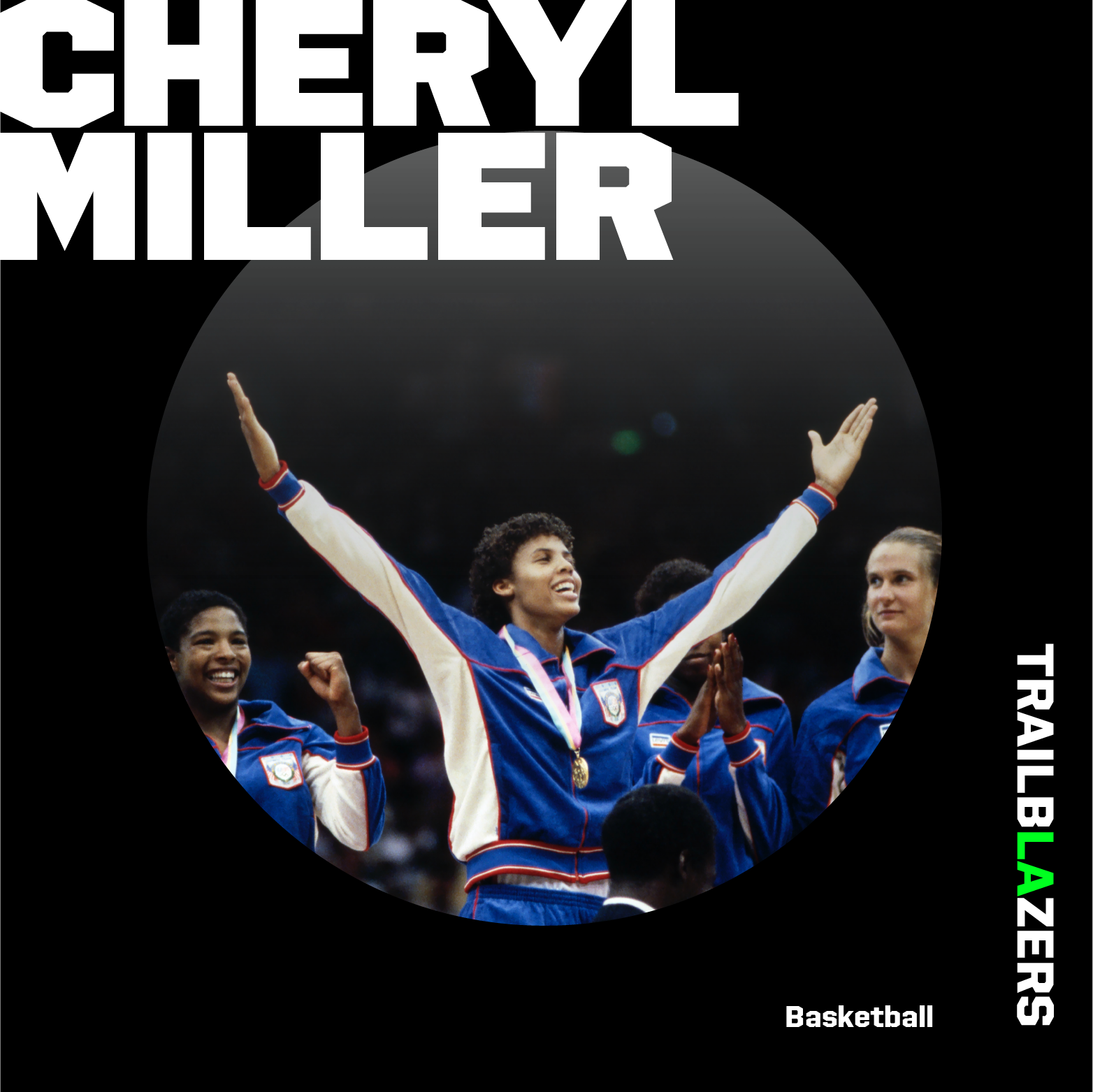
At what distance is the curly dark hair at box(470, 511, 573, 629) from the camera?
21.5 feet

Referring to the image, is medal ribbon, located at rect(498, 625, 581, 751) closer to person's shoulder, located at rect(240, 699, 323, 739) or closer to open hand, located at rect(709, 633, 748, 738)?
open hand, located at rect(709, 633, 748, 738)

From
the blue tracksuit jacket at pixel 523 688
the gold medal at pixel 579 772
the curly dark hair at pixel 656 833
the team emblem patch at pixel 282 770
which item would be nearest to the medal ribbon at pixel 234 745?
the team emblem patch at pixel 282 770

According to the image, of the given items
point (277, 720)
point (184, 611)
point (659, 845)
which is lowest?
point (659, 845)

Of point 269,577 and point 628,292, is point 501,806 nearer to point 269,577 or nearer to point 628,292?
point 269,577

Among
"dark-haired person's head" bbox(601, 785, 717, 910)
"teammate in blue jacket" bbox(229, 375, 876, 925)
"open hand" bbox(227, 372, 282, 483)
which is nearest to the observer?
"dark-haired person's head" bbox(601, 785, 717, 910)

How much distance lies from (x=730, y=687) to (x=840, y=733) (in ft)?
1.95

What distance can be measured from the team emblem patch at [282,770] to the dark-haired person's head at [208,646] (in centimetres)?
33

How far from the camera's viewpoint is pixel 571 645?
6.62 meters

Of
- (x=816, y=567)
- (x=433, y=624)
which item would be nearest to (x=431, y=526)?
(x=433, y=624)

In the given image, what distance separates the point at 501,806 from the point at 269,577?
1.51 m

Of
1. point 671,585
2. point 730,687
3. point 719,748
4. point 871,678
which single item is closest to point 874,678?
A: point 871,678

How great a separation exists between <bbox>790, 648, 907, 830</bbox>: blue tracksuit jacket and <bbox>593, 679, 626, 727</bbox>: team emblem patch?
0.86m

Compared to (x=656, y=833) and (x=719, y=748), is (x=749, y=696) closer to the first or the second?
(x=719, y=748)

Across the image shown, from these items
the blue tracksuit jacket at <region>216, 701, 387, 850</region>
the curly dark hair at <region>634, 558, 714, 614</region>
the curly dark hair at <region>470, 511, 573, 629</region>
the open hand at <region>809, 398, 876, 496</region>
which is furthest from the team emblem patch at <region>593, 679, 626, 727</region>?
the open hand at <region>809, 398, 876, 496</region>
